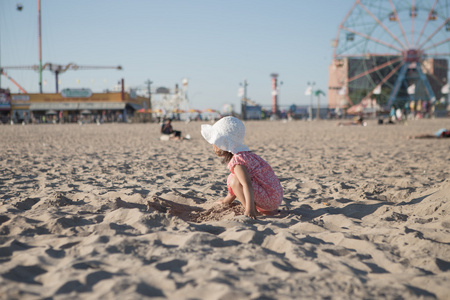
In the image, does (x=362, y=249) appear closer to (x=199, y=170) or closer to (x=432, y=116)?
(x=199, y=170)

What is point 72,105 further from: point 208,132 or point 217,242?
point 217,242

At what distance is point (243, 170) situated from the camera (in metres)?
2.69

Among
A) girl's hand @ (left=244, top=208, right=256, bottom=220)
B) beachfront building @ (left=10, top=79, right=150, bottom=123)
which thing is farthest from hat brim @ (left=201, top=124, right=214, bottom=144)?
beachfront building @ (left=10, top=79, right=150, bottom=123)

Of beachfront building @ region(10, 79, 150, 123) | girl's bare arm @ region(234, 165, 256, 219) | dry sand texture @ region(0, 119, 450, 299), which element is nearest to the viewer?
dry sand texture @ region(0, 119, 450, 299)

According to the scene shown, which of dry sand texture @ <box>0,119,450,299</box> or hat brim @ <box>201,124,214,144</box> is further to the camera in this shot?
hat brim @ <box>201,124,214,144</box>

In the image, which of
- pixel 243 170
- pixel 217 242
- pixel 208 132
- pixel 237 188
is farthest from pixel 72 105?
pixel 217 242

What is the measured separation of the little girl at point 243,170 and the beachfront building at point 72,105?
136 feet

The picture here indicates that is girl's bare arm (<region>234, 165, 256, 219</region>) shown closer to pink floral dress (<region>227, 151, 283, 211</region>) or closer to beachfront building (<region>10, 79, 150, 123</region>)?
pink floral dress (<region>227, 151, 283, 211</region>)

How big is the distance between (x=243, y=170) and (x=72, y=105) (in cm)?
4552

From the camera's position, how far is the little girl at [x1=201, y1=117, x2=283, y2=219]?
2711 mm

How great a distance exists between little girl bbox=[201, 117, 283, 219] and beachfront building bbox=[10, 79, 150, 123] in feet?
136

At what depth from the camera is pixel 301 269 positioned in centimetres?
181

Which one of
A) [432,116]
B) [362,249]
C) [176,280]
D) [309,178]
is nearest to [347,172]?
[309,178]

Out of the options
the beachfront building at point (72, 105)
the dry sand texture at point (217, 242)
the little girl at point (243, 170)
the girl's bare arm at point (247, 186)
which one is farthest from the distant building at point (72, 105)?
the girl's bare arm at point (247, 186)
